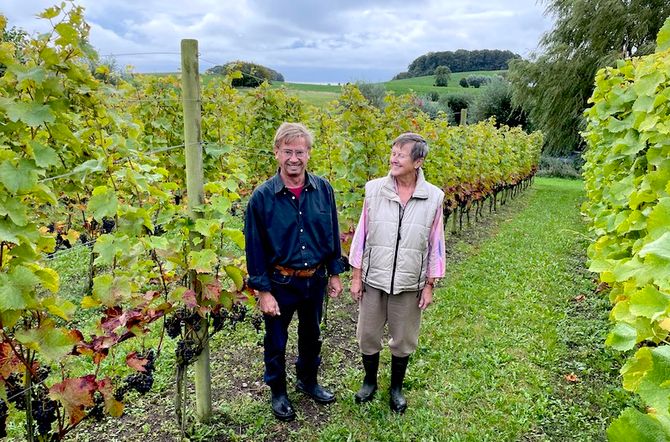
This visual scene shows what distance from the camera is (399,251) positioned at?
306 cm

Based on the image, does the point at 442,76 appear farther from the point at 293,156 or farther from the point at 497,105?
the point at 293,156

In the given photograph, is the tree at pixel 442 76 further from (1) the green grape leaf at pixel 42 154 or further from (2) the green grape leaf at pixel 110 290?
(1) the green grape leaf at pixel 42 154

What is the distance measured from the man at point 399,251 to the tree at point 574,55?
55.6 feet

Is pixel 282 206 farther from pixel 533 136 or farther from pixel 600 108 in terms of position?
pixel 533 136

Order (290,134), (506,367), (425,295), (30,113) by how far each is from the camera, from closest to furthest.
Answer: (30,113)
(290,134)
(425,295)
(506,367)

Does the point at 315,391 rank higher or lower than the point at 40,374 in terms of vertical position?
lower

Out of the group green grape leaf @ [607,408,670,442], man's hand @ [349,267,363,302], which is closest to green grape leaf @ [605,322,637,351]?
green grape leaf @ [607,408,670,442]

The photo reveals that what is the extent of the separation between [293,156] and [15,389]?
1.82 m

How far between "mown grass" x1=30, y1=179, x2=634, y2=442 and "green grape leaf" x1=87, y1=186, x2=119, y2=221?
1.58 m

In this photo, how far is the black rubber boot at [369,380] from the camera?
11.1ft

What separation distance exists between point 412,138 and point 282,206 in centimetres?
96

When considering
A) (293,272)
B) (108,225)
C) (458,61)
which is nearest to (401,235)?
(293,272)

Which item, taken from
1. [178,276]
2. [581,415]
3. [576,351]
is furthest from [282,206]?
[576,351]

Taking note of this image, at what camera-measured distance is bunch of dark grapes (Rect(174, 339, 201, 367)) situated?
2682 mm
